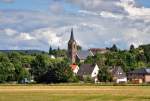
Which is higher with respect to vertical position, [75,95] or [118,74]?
[118,74]

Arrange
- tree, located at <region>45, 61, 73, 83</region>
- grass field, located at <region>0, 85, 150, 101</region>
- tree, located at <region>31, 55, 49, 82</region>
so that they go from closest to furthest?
grass field, located at <region>0, 85, 150, 101</region>, tree, located at <region>45, 61, 73, 83</region>, tree, located at <region>31, 55, 49, 82</region>

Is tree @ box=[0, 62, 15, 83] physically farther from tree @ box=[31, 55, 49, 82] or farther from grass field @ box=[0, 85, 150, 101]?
grass field @ box=[0, 85, 150, 101]

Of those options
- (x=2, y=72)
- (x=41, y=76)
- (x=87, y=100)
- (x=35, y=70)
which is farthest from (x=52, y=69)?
(x=87, y=100)

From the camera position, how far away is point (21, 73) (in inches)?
6560

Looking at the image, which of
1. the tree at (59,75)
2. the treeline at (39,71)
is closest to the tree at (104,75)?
the treeline at (39,71)

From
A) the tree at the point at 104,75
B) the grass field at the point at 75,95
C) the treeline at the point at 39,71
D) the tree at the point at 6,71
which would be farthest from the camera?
the tree at the point at 104,75

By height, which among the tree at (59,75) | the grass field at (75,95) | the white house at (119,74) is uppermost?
the white house at (119,74)

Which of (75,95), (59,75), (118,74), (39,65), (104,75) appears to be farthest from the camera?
(118,74)

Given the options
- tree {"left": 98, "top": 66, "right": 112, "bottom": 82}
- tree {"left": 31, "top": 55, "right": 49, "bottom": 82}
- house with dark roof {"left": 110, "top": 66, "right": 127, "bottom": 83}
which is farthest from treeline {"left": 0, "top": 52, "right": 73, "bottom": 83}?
house with dark roof {"left": 110, "top": 66, "right": 127, "bottom": 83}

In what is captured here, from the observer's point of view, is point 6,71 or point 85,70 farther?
point 85,70

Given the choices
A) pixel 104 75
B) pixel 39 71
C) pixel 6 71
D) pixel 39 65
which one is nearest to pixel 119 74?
pixel 39 65

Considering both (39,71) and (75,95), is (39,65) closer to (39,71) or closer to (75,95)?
(39,71)

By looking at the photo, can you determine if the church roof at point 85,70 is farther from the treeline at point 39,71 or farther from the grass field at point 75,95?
the grass field at point 75,95

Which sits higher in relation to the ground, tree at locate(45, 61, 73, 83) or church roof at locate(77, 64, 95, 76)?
church roof at locate(77, 64, 95, 76)
